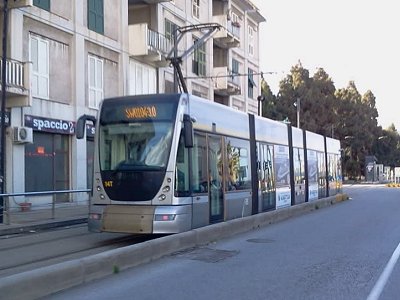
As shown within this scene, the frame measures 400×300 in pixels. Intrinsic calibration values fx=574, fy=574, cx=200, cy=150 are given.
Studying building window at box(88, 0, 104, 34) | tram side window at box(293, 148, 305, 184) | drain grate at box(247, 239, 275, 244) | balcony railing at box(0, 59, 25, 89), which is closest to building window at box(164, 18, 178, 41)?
building window at box(88, 0, 104, 34)

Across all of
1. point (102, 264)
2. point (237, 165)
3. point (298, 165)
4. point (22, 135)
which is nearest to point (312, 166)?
point (298, 165)

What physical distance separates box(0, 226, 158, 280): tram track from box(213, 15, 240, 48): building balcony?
27.6 m

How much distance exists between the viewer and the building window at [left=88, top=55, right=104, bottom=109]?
2668cm

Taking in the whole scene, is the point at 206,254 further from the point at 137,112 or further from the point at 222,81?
the point at 222,81

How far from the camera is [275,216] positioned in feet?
60.9

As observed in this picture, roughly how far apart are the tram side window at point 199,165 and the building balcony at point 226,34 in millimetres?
26997

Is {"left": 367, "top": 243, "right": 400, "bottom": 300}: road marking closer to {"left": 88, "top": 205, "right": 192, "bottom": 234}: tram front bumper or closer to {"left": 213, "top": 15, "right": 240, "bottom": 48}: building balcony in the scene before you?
{"left": 88, "top": 205, "right": 192, "bottom": 234}: tram front bumper

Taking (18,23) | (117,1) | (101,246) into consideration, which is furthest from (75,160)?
(101,246)

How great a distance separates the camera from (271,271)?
971 cm

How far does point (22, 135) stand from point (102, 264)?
44.6 feet

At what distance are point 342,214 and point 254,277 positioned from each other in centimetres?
1354

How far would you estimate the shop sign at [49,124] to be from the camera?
73.9 ft

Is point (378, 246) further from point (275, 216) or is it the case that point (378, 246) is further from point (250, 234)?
point (275, 216)

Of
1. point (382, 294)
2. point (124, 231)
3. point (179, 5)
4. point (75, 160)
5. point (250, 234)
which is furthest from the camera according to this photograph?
point (179, 5)
